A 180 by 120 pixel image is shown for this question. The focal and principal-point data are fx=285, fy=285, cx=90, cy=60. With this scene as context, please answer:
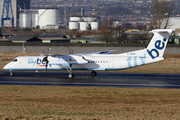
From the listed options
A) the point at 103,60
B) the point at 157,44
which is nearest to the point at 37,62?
the point at 103,60

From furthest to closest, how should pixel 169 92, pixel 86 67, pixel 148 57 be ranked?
pixel 86 67 < pixel 148 57 < pixel 169 92

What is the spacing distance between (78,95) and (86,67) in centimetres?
1151

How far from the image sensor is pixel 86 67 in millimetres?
36906

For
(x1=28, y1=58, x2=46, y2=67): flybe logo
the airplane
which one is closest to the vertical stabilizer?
the airplane

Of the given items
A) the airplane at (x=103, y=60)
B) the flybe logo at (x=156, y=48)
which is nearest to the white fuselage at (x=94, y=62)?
the airplane at (x=103, y=60)

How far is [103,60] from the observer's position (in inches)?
1420

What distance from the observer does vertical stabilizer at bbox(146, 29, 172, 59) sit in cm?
3322

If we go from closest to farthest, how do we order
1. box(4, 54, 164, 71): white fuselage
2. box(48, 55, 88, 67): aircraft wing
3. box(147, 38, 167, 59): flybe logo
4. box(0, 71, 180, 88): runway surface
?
box(0, 71, 180, 88): runway surface < box(147, 38, 167, 59): flybe logo < box(4, 54, 164, 71): white fuselage < box(48, 55, 88, 67): aircraft wing

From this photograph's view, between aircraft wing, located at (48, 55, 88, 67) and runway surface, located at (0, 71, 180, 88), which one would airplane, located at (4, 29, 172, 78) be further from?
runway surface, located at (0, 71, 180, 88)

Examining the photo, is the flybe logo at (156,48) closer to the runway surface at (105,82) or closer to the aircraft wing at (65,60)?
the runway surface at (105,82)

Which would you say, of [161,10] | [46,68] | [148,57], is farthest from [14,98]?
[161,10]

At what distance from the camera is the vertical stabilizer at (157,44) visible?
109ft

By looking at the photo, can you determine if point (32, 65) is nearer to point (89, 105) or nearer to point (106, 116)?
point (89, 105)

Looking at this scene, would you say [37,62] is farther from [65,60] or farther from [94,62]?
[94,62]
